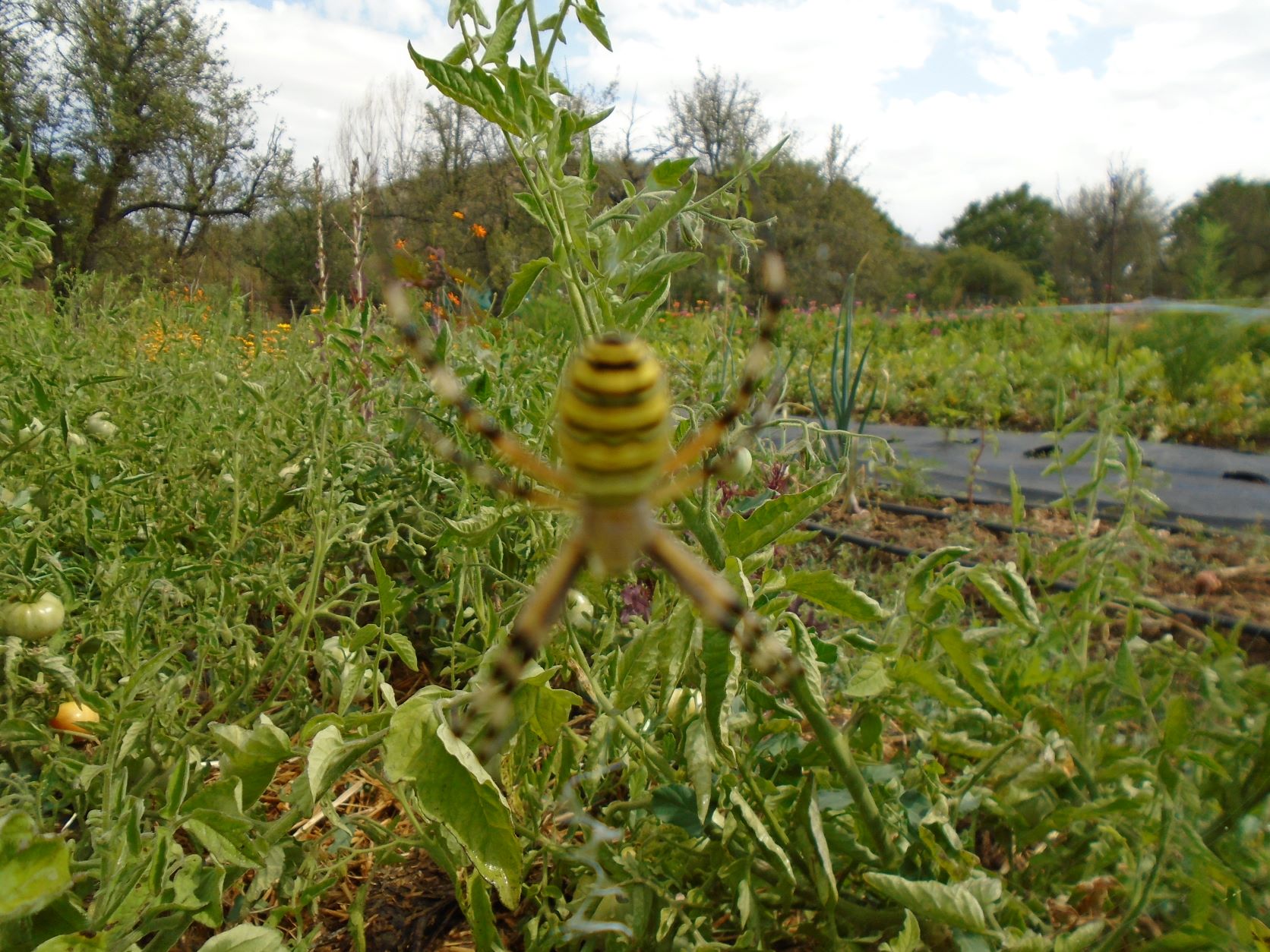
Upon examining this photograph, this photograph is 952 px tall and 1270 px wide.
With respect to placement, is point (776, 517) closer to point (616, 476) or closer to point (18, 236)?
point (616, 476)

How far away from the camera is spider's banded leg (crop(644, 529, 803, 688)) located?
873 millimetres

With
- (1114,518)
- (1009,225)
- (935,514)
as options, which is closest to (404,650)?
(935,514)

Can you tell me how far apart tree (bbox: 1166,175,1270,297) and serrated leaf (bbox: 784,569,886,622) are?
169 inches

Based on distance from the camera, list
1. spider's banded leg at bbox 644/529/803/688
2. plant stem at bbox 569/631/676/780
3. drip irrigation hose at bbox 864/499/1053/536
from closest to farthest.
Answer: spider's banded leg at bbox 644/529/803/688 < plant stem at bbox 569/631/676/780 < drip irrigation hose at bbox 864/499/1053/536

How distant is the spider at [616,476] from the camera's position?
63 cm

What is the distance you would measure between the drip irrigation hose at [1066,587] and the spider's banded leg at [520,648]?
752 millimetres

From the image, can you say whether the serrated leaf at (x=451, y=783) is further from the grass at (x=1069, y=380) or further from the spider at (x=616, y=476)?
the grass at (x=1069, y=380)

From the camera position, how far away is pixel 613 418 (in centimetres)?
63

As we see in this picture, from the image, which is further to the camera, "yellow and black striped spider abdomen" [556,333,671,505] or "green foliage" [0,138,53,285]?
"green foliage" [0,138,53,285]

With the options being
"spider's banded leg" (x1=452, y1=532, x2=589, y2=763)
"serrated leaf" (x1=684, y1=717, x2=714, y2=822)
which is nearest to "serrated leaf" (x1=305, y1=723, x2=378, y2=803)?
"spider's banded leg" (x1=452, y1=532, x2=589, y2=763)

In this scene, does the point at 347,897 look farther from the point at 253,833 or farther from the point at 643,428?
the point at 643,428

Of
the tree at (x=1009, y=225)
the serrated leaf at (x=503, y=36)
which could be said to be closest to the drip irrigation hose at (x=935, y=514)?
the serrated leaf at (x=503, y=36)

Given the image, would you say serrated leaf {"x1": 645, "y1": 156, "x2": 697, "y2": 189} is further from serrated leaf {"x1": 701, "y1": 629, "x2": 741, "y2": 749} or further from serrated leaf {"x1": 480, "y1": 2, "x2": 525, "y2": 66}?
serrated leaf {"x1": 701, "y1": 629, "x2": 741, "y2": 749}

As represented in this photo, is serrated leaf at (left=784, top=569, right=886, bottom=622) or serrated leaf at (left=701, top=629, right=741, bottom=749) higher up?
serrated leaf at (left=784, top=569, right=886, bottom=622)
